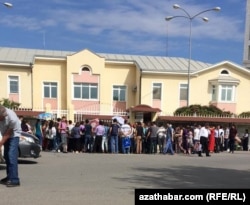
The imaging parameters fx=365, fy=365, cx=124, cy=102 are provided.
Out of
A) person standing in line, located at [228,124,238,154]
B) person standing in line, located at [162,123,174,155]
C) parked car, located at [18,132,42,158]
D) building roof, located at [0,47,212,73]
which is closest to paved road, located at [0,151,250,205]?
parked car, located at [18,132,42,158]

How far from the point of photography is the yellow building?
34.7 metres

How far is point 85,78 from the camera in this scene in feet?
119

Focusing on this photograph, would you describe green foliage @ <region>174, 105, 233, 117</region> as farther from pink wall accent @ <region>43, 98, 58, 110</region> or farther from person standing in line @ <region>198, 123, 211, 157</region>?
person standing in line @ <region>198, 123, 211, 157</region>

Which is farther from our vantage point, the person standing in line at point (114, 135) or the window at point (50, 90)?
the window at point (50, 90)

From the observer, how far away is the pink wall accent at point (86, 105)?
3584 cm

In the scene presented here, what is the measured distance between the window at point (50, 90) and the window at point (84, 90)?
2.08 m

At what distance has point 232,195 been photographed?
532 centimetres

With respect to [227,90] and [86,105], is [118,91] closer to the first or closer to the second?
[86,105]

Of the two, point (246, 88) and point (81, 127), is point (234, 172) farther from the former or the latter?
point (246, 88)

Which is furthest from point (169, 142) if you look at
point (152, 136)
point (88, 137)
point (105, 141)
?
point (88, 137)

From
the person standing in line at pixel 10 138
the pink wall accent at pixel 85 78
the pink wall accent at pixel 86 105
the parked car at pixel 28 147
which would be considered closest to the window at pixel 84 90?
the pink wall accent at pixel 85 78

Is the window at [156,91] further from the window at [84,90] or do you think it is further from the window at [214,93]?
the window at [84,90]

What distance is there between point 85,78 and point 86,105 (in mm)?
2687

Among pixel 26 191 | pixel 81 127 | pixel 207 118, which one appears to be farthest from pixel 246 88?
pixel 26 191
